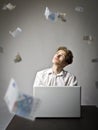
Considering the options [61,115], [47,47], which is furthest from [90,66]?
[61,115]

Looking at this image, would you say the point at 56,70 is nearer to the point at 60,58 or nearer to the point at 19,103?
the point at 60,58

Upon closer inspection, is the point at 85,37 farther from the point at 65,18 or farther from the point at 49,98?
the point at 49,98

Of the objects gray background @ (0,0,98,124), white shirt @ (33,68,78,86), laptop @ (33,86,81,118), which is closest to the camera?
laptop @ (33,86,81,118)

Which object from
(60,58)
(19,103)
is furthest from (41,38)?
(19,103)

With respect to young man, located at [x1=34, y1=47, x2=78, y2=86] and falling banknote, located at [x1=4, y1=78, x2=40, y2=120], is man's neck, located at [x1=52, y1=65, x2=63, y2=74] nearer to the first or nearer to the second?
young man, located at [x1=34, y1=47, x2=78, y2=86]

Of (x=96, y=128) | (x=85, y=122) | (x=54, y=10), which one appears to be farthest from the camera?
(x=54, y=10)

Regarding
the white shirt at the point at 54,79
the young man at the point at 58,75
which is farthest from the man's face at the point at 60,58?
the white shirt at the point at 54,79

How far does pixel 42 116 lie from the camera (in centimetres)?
182

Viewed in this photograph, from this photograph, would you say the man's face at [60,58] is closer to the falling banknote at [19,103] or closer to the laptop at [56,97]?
the laptop at [56,97]

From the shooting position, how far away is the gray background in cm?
329

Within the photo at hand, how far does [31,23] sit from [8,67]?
60cm

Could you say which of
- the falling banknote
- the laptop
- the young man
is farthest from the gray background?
the falling banknote

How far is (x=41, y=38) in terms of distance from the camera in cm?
331

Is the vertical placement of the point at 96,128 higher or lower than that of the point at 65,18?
lower
